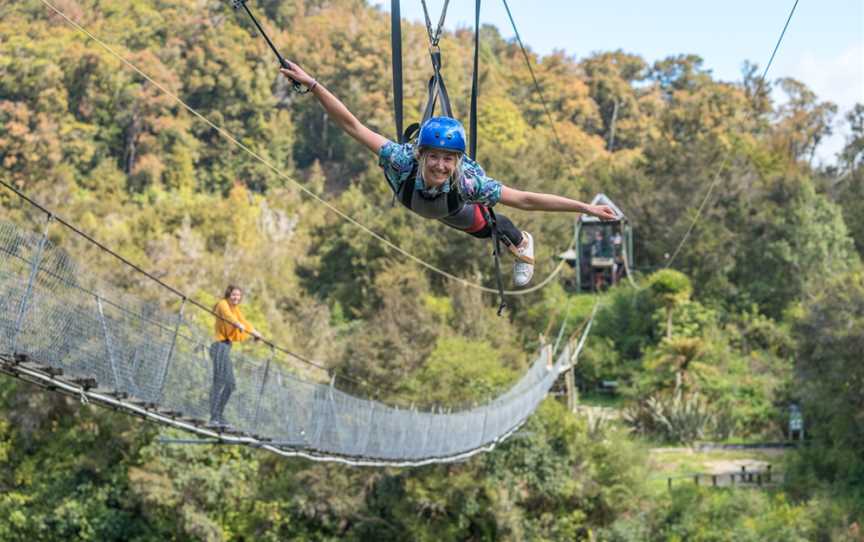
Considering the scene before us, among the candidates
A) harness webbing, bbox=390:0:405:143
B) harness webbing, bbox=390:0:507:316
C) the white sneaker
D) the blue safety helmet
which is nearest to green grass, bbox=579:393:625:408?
the white sneaker

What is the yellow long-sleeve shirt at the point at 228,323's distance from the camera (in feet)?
25.0

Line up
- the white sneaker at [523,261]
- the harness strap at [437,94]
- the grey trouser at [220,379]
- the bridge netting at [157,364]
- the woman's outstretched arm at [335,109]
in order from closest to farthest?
the woman's outstretched arm at [335,109]
the harness strap at [437,94]
the white sneaker at [523,261]
the bridge netting at [157,364]
the grey trouser at [220,379]

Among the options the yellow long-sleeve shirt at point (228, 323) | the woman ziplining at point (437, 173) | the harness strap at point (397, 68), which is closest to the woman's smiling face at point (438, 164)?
the woman ziplining at point (437, 173)

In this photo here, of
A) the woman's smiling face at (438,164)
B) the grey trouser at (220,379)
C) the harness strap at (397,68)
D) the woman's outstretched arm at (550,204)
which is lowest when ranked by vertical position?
the grey trouser at (220,379)

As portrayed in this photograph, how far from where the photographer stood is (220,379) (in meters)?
7.95

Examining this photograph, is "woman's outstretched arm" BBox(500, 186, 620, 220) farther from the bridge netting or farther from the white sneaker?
the bridge netting

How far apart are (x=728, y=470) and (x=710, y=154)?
1201 cm

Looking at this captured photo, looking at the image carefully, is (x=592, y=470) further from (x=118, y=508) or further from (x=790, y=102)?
(x=790, y=102)

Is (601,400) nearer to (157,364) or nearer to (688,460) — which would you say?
(688,460)

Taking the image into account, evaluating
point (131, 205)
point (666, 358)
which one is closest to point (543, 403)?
point (666, 358)

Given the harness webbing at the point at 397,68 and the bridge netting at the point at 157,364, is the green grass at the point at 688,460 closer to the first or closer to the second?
the bridge netting at the point at 157,364

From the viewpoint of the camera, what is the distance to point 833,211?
2864cm

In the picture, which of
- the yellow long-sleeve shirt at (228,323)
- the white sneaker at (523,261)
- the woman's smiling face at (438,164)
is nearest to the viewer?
the woman's smiling face at (438,164)

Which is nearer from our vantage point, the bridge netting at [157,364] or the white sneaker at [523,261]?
the white sneaker at [523,261]
